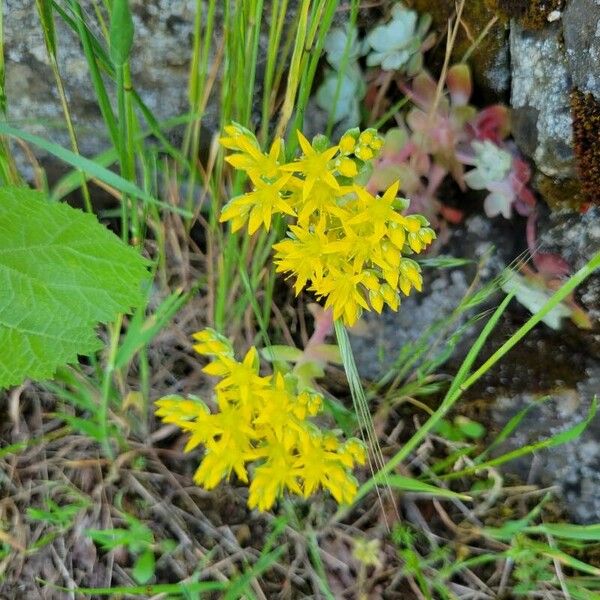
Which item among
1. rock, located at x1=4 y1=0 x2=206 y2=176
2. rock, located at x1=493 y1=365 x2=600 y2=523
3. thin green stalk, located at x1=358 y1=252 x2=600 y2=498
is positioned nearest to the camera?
thin green stalk, located at x1=358 y1=252 x2=600 y2=498

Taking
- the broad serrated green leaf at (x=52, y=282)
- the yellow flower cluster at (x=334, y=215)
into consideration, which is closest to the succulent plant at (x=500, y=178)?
the yellow flower cluster at (x=334, y=215)

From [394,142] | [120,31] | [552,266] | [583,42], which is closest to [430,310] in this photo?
[552,266]

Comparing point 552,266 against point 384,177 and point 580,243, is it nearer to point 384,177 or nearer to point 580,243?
point 580,243

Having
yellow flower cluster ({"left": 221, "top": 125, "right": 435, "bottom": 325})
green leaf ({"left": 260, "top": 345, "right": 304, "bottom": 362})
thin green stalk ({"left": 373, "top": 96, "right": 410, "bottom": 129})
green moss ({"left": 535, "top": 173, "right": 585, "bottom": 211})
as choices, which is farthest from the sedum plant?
green moss ({"left": 535, "top": 173, "right": 585, "bottom": 211})

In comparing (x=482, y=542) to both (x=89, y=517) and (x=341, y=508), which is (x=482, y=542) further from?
(x=89, y=517)

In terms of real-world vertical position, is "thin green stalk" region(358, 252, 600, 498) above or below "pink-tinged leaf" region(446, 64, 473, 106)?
below

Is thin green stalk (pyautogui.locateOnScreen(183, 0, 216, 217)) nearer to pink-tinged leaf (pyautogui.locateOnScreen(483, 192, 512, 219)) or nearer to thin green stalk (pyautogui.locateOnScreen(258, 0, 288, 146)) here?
thin green stalk (pyautogui.locateOnScreen(258, 0, 288, 146))
